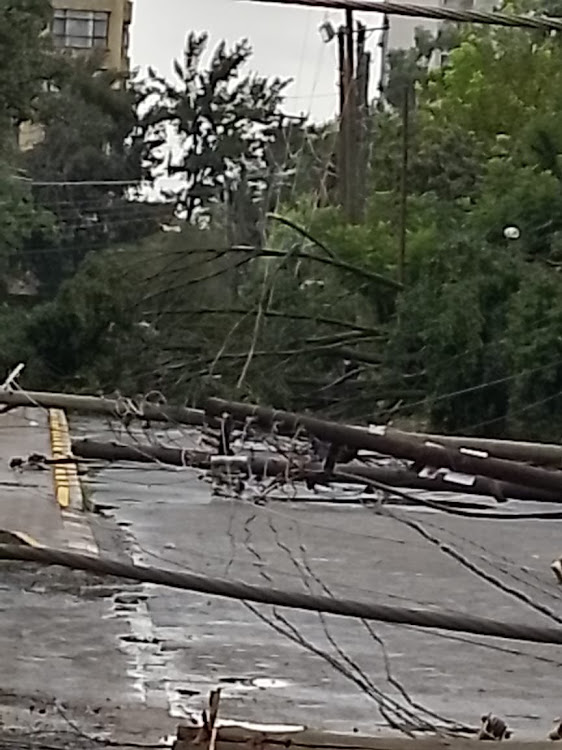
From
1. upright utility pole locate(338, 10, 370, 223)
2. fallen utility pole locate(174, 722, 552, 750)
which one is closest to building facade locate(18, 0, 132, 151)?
upright utility pole locate(338, 10, 370, 223)

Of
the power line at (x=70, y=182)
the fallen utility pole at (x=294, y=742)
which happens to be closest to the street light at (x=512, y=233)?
the power line at (x=70, y=182)

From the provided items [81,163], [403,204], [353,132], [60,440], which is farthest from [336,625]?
[81,163]

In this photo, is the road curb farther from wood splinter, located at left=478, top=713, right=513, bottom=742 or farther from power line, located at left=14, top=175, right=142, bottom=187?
power line, located at left=14, top=175, right=142, bottom=187

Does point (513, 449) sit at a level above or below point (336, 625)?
above

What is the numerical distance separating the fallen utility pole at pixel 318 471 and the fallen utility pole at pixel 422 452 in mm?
34

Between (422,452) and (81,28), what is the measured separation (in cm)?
1670

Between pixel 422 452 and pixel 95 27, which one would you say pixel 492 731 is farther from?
pixel 95 27

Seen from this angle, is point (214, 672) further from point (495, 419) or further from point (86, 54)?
point (86, 54)

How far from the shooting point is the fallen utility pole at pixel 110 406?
2.43 meters

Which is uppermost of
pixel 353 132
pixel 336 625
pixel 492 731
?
pixel 353 132

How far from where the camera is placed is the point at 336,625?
4590mm

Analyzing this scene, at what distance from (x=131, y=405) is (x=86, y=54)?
1462 cm

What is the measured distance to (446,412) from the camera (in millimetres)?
9023

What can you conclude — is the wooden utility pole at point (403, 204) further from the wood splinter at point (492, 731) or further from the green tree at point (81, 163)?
the wood splinter at point (492, 731)
